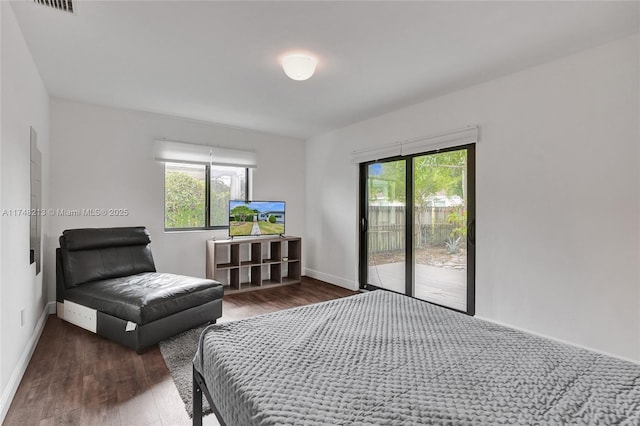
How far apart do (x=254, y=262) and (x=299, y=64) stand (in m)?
3.14

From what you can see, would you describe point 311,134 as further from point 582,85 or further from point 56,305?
point 56,305

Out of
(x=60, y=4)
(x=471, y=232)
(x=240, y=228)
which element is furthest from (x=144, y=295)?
(x=471, y=232)

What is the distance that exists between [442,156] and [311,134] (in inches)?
94.9

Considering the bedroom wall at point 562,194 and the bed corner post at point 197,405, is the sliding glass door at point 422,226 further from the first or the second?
the bed corner post at point 197,405

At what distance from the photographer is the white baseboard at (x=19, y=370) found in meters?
1.87

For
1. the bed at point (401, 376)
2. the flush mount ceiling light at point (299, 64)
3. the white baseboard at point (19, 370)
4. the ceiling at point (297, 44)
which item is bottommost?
the white baseboard at point (19, 370)

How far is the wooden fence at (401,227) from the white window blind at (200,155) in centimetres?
210

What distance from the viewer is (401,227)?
4160 millimetres

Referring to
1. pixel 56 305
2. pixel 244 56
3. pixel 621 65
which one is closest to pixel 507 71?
pixel 621 65

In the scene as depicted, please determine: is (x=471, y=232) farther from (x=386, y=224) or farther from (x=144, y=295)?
(x=144, y=295)

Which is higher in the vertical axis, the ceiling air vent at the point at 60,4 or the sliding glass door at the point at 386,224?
the ceiling air vent at the point at 60,4

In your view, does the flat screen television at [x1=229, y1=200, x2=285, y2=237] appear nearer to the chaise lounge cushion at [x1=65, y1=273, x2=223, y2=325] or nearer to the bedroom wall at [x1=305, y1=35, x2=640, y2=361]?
the chaise lounge cushion at [x1=65, y1=273, x2=223, y2=325]

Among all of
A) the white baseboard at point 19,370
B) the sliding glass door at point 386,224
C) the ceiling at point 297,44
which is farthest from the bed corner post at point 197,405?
the sliding glass door at point 386,224

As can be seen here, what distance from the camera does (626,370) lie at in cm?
126
